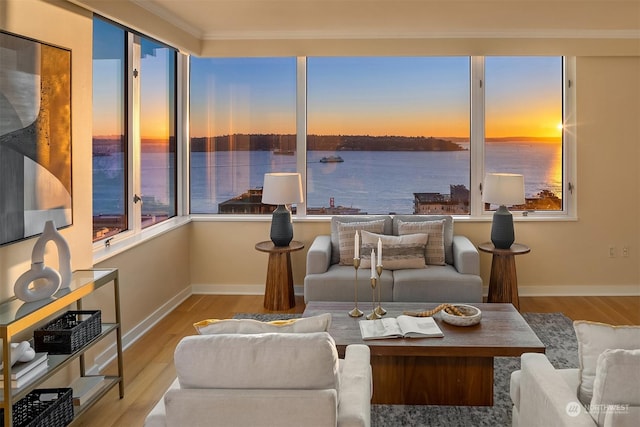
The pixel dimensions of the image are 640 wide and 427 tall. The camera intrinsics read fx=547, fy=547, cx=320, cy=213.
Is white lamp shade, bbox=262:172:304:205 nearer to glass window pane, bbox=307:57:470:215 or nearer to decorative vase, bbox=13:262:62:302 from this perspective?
glass window pane, bbox=307:57:470:215

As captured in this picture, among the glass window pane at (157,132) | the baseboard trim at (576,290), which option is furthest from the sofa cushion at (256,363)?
the baseboard trim at (576,290)

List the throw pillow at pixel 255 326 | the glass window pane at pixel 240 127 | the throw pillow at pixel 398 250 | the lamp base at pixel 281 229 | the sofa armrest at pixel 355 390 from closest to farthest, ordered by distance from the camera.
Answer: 1. the sofa armrest at pixel 355 390
2. the throw pillow at pixel 255 326
3. the throw pillow at pixel 398 250
4. the lamp base at pixel 281 229
5. the glass window pane at pixel 240 127

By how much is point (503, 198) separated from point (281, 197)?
200 cm

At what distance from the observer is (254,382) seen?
1767mm

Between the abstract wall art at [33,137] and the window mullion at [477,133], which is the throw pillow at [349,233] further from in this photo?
the abstract wall art at [33,137]

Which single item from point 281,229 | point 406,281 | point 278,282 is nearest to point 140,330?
point 278,282

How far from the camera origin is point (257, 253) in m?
5.68

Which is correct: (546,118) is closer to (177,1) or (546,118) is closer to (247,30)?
(247,30)

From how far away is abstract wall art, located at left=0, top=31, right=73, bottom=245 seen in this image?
105 inches

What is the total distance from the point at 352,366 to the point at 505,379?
1628 millimetres

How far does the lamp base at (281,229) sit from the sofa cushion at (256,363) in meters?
3.33

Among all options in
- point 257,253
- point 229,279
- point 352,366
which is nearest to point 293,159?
point 257,253

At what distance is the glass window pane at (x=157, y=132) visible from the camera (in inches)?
191

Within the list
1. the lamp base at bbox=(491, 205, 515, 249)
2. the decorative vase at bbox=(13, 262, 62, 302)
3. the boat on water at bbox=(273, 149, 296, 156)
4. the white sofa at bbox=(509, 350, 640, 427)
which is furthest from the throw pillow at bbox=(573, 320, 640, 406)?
the boat on water at bbox=(273, 149, 296, 156)
